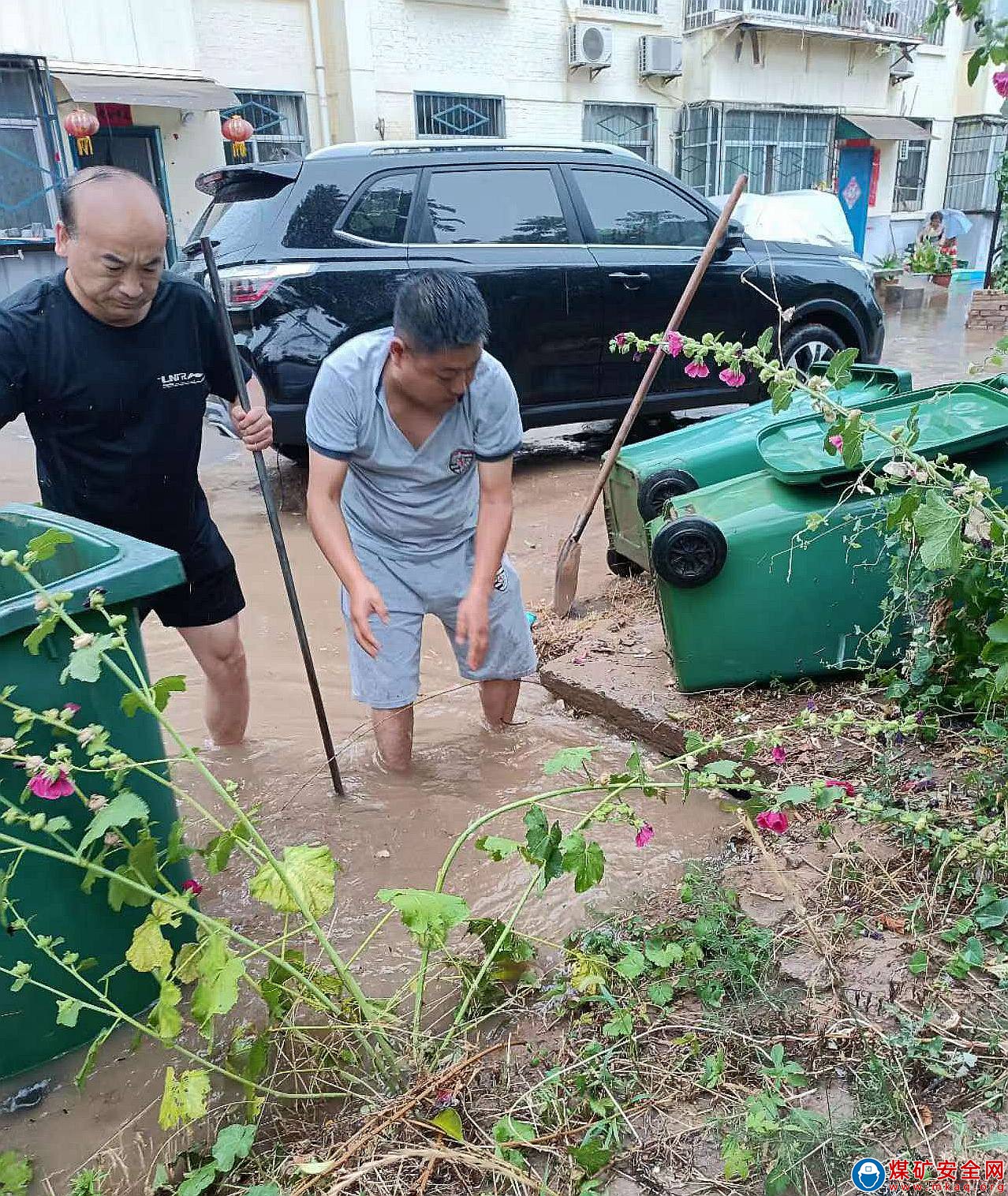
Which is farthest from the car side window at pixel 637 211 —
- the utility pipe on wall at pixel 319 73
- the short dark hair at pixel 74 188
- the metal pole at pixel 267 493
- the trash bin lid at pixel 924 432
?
the utility pipe on wall at pixel 319 73

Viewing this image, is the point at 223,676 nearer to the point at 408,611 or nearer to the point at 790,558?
the point at 408,611

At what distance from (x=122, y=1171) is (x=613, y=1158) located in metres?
0.95

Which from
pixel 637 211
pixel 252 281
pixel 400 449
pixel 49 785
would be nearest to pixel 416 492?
pixel 400 449

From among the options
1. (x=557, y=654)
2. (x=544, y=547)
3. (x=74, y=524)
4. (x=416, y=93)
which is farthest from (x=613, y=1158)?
(x=416, y=93)

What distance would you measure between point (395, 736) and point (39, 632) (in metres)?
1.63

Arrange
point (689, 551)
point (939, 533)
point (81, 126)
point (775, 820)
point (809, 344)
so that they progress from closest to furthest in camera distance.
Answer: point (775, 820) < point (939, 533) < point (689, 551) < point (809, 344) < point (81, 126)

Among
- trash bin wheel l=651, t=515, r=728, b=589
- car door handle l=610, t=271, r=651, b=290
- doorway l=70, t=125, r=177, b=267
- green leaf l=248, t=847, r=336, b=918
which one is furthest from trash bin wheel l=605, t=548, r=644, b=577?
doorway l=70, t=125, r=177, b=267

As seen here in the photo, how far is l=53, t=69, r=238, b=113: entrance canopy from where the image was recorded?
10.8 meters

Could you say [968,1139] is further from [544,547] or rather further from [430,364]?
[544,547]

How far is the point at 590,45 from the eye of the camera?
14234 mm

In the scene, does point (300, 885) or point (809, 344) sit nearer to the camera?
point (300, 885)

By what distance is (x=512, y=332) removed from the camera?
5.88 metres

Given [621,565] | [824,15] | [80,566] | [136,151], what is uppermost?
[824,15]

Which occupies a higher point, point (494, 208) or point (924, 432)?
point (494, 208)
